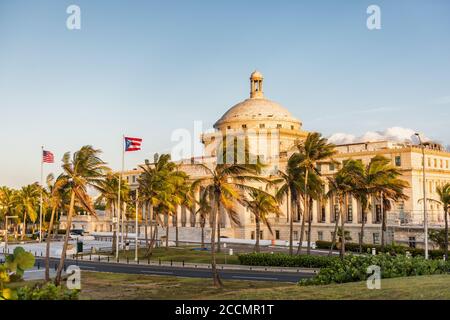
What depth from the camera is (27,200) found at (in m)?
114

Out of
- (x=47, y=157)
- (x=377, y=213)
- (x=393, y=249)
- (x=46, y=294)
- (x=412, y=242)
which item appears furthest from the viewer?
(x=377, y=213)

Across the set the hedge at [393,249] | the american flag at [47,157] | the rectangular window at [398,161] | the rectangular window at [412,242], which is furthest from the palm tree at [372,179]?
the american flag at [47,157]

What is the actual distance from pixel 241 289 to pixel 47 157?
5569 centimetres

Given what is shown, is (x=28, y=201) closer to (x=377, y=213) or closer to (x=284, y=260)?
(x=377, y=213)

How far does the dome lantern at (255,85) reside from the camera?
490 feet

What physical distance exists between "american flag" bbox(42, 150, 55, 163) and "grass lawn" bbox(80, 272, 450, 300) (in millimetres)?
36519

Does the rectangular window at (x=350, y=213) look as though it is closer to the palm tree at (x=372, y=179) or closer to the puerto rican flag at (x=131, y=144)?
the palm tree at (x=372, y=179)

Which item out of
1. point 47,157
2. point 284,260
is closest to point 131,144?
point 47,157

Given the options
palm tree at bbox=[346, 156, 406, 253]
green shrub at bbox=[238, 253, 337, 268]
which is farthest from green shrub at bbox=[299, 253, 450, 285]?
palm tree at bbox=[346, 156, 406, 253]

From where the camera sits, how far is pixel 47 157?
82.0 m

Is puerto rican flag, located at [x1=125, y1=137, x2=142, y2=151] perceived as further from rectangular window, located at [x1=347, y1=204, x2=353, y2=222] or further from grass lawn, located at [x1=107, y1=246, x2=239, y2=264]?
rectangular window, located at [x1=347, y1=204, x2=353, y2=222]
